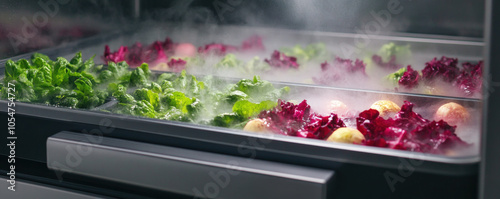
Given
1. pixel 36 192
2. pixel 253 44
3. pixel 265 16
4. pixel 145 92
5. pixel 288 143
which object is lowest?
pixel 36 192

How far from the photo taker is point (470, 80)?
1846mm

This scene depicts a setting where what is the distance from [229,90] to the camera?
1.66 meters

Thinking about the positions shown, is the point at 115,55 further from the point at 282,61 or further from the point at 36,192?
the point at 36,192

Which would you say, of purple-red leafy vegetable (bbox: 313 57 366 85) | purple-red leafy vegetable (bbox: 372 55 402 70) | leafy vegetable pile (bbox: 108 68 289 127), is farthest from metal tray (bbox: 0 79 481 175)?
purple-red leafy vegetable (bbox: 372 55 402 70)

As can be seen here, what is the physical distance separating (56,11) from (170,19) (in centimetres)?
56

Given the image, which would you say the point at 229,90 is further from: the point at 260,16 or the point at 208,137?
the point at 260,16

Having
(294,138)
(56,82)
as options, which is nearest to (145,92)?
(56,82)

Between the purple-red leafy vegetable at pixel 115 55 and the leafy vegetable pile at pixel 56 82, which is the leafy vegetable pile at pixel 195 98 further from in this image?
the purple-red leafy vegetable at pixel 115 55

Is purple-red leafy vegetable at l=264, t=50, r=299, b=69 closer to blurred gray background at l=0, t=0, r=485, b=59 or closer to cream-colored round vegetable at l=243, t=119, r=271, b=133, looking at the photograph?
blurred gray background at l=0, t=0, r=485, b=59

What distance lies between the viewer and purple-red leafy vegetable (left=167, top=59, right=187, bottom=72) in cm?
221

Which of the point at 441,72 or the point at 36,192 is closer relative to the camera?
the point at 36,192

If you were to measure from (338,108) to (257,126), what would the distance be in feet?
1.11

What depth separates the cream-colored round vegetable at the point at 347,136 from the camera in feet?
4.10

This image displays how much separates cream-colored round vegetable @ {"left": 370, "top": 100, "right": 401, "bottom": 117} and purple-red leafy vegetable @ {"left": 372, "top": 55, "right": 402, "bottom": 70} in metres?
0.63
